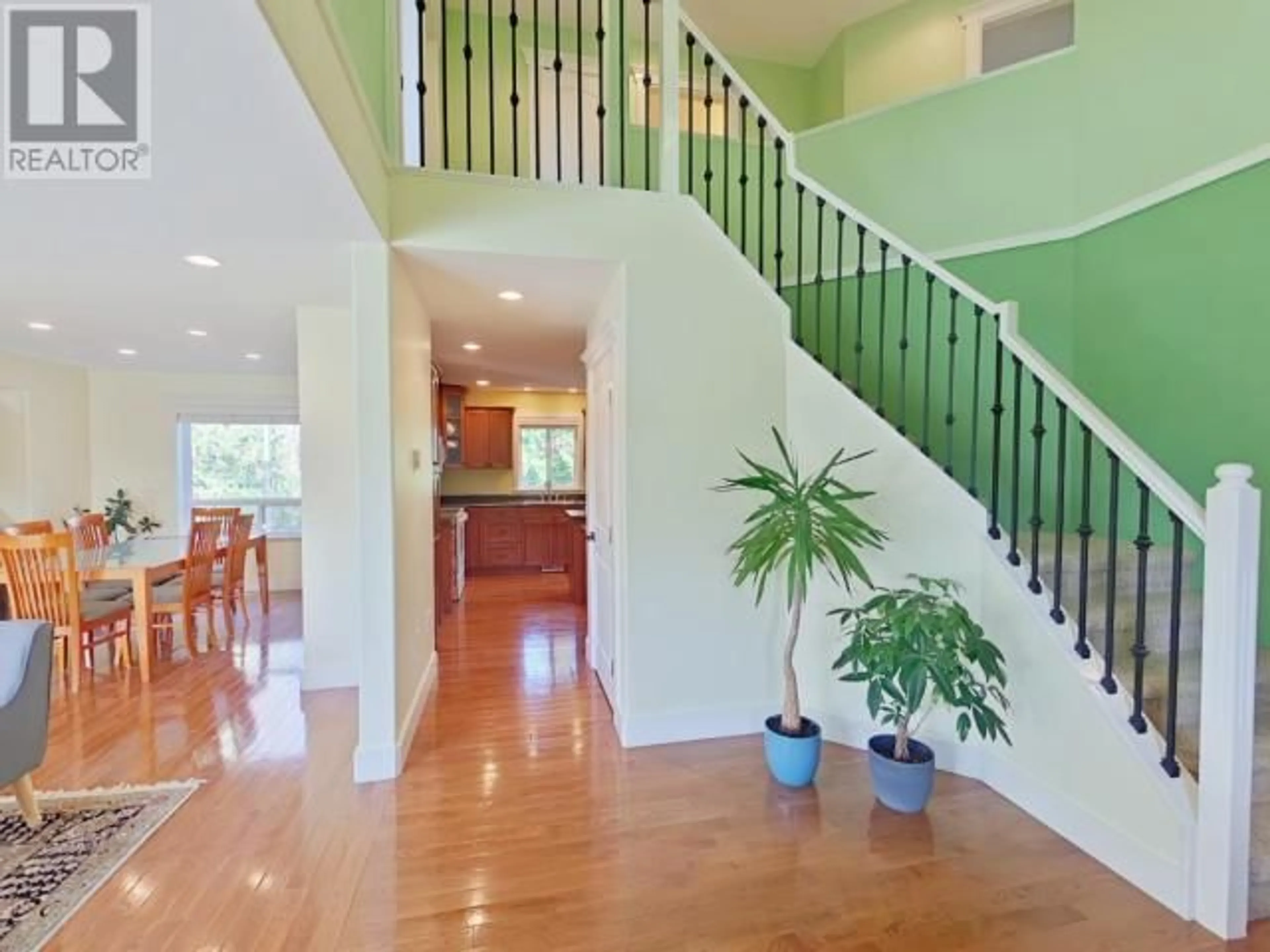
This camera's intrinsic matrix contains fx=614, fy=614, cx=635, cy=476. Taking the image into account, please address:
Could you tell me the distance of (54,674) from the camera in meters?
4.00

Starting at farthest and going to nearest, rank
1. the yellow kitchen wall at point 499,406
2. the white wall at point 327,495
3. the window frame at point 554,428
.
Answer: the window frame at point 554,428, the yellow kitchen wall at point 499,406, the white wall at point 327,495

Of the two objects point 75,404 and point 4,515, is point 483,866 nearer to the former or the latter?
point 4,515

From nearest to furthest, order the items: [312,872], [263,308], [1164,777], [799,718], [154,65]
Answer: [154,65] → [1164,777] → [312,872] → [799,718] → [263,308]

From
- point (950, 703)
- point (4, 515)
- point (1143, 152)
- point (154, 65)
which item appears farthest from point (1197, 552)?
point (4, 515)

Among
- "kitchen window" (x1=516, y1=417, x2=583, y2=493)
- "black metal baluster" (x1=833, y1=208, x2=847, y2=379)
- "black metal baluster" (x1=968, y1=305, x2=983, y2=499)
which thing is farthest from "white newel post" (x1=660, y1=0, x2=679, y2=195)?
"kitchen window" (x1=516, y1=417, x2=583, y2=493)

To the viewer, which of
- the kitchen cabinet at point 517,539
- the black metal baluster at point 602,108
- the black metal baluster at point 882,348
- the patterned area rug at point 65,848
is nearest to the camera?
the patterned area rug at point 65,848

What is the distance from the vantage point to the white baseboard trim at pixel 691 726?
3.10m

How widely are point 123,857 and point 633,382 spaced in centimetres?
273

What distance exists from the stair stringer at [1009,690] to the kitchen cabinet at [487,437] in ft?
18.3

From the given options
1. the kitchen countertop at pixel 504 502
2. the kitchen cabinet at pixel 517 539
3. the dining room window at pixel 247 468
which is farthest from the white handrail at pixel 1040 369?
the dining room window at pixel 247 468

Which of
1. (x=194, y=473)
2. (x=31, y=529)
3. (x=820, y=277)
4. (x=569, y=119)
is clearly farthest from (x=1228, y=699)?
(x=194, y=473)

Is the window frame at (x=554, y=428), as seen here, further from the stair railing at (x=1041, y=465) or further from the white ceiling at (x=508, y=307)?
the stair railing at (x=1041, y=465)

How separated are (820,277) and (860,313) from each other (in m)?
0.28

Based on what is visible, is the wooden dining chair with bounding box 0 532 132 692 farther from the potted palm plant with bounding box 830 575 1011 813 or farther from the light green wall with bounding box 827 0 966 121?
the light green wall with bounding box 827 0 966 121
